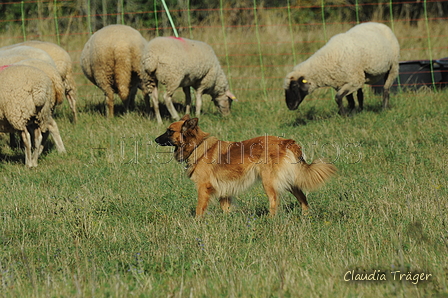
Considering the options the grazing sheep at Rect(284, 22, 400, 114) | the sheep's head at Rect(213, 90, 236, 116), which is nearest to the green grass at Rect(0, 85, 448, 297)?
the grazing sheep at Rect(284, 22, 400, 114)

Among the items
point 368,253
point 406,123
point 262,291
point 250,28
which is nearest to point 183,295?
point 262,291

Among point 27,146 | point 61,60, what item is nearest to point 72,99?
point 61,60

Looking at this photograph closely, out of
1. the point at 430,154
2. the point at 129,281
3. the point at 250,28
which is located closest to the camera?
the point at 129,281

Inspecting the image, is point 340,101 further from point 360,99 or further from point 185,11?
point 185,11

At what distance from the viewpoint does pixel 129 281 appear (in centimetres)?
405

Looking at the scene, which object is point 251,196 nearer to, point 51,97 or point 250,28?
point 51,97

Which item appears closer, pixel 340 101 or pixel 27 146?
pixel 27 146

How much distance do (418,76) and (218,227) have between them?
9.73m

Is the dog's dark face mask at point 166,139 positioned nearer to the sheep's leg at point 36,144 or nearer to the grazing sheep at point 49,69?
the sheep's leg at point 36,144

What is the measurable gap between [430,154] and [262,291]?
5396 millimetres

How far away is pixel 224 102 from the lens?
1294 cm

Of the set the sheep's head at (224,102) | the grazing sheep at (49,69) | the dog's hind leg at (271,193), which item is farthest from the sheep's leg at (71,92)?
the dog's hind leg at (271,193)

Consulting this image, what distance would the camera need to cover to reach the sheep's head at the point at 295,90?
1160cm

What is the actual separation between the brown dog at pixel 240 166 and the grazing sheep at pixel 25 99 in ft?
11.7
